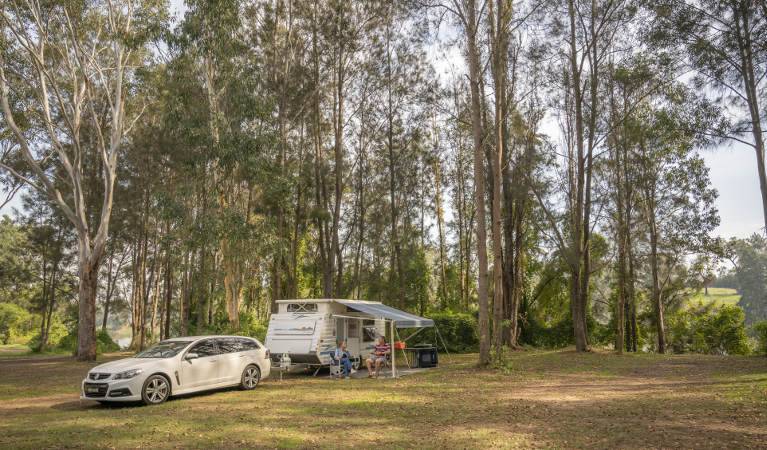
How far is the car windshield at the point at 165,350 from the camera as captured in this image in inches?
379

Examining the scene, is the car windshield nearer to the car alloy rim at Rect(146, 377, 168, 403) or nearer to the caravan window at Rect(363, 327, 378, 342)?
the car alloy rim at Rect(146, 377, 168, 403)

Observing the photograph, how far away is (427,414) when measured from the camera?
7.78 meters

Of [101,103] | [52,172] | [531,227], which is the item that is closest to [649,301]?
[531,227]

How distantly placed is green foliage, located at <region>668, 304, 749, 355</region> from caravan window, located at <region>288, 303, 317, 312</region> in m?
21.9

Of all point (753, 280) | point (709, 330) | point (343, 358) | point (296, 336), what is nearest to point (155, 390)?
point (296, 336)

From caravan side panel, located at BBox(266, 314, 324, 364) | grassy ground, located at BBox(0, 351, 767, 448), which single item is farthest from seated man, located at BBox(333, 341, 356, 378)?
grassy ground, located at BBox(0, 351, 767, 448)

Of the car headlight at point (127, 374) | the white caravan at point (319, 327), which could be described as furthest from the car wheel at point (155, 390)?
the white caravan at point (319, 327)

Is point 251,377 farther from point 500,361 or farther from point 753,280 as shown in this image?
point 753,280

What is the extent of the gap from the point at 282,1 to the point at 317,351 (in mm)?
16619

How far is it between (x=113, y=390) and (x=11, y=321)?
51813mm

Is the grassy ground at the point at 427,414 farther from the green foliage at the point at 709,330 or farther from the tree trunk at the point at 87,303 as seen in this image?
the green foliage at the point at 709,330

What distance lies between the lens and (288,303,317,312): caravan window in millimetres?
13883

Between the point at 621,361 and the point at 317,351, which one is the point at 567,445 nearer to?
the point at 317,351

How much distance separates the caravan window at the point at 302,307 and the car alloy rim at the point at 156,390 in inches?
204
